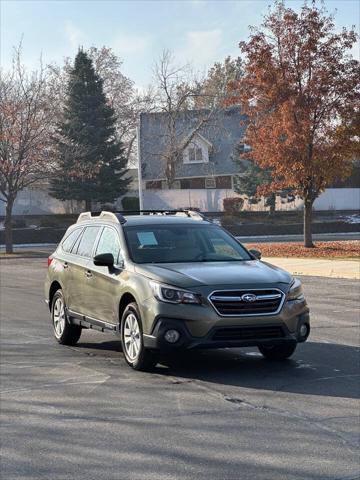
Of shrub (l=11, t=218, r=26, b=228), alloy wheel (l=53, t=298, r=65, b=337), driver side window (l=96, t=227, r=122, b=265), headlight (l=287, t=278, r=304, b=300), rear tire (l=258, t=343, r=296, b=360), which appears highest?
driver side window (l=96, t=227, r=122, b=265)

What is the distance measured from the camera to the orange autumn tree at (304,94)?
94.8ft

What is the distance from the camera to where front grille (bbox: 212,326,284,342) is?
8758 millimetres

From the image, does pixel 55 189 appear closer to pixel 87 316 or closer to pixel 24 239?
pixel 24 239

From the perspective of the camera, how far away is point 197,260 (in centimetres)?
990

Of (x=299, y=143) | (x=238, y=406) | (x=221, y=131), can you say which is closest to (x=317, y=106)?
(x=299, y=143)

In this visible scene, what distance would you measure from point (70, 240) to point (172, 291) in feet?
11.5

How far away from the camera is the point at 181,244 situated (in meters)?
10.2

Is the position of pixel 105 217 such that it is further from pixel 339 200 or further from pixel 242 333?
pixel 339 200

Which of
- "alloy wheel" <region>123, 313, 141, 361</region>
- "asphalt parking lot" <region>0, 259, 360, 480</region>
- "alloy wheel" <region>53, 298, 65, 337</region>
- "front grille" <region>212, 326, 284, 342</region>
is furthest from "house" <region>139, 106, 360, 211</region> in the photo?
"front grille" <region>212, 326, 284, 342</region>

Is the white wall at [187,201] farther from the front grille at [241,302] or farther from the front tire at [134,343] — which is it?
the front grille at [241,302]

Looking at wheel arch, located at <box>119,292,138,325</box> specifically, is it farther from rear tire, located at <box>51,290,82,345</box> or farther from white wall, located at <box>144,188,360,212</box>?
white wall, located at <box>144,188,360,212</box>

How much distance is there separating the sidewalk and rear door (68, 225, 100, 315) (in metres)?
12.2

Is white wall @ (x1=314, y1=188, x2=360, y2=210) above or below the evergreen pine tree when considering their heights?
below

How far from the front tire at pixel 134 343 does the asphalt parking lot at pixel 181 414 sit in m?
0.14
